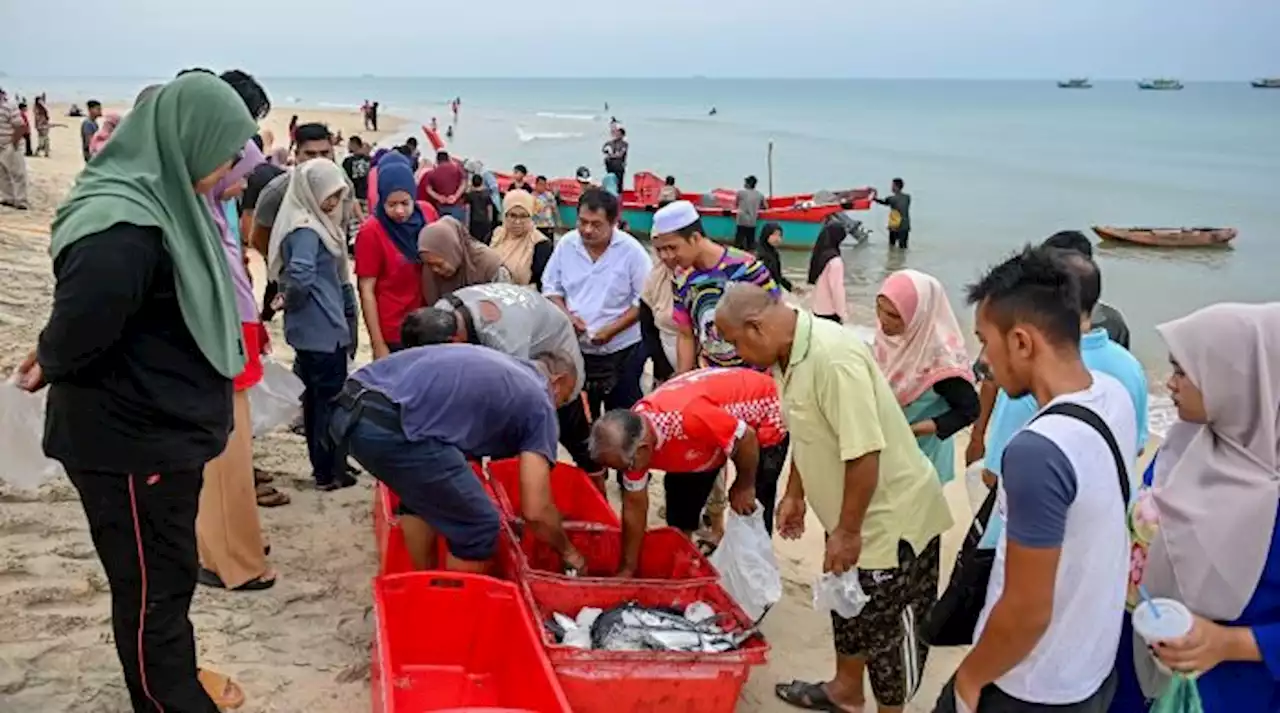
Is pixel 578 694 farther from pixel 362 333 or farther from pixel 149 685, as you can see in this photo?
pixel 362 333

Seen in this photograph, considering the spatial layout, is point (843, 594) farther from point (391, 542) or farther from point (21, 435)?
point (21, 435)

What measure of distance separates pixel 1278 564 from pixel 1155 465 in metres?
0.37

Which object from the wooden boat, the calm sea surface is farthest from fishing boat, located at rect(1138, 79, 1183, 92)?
the wooden boat

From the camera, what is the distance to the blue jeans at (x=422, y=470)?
3.28 metres

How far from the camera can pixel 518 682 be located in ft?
10.8

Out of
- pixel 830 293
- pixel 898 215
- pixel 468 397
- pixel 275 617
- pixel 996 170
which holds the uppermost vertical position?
pixel 468 397

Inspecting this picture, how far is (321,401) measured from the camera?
15.7 feet

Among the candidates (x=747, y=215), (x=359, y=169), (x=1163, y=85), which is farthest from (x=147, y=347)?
(x=1163, y=85)

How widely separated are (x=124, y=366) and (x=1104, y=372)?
2589 mm

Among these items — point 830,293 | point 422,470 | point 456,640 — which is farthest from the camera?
point 830,293

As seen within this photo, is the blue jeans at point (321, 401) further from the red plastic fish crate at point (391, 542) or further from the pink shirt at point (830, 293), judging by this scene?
the pink shirt at point (830, 293)

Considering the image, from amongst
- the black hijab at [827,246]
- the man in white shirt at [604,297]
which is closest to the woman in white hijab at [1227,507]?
the man in white shirt at [604,297]

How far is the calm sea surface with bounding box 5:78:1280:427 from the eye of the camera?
19422mm

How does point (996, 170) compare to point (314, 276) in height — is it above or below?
below
